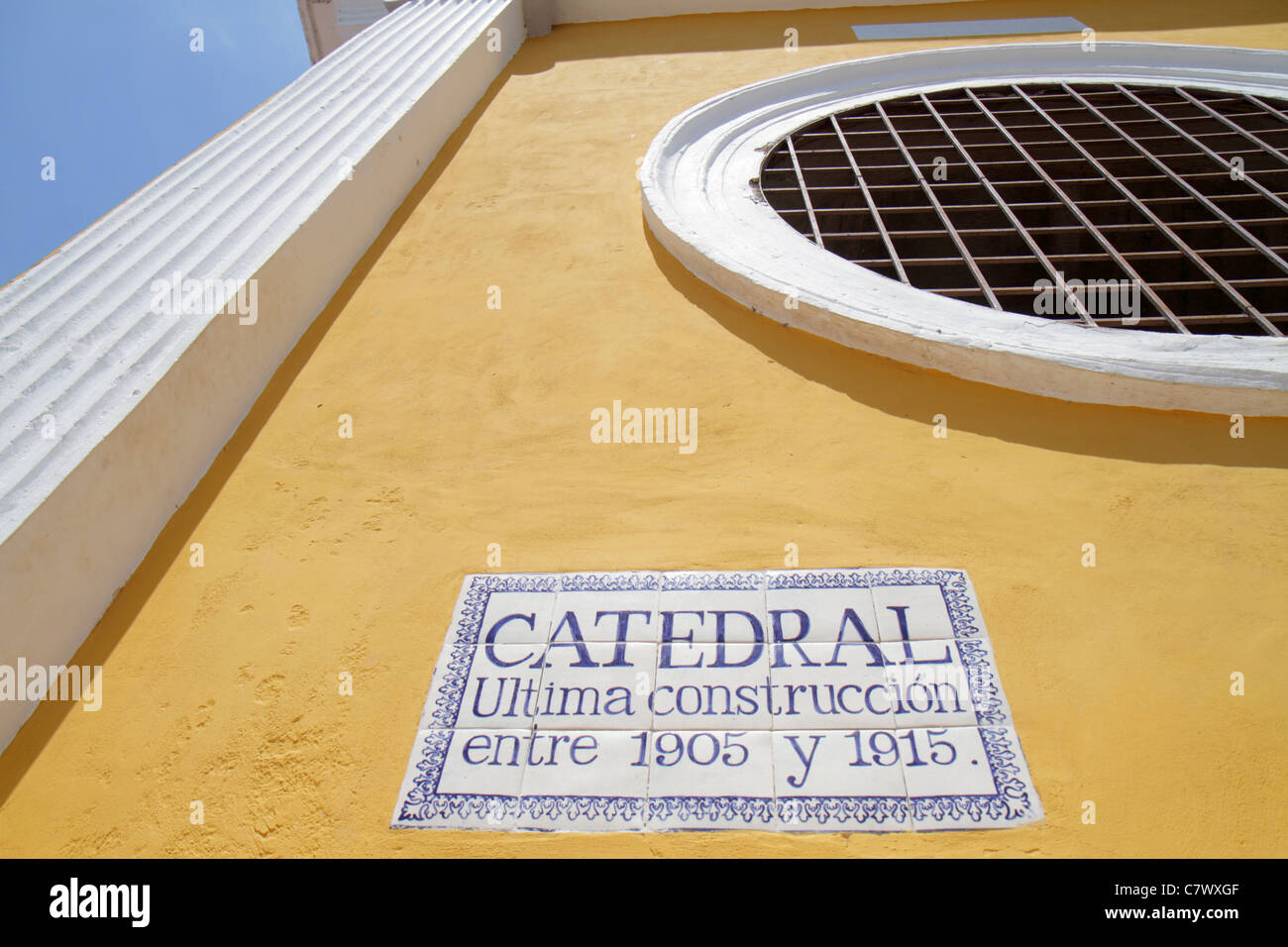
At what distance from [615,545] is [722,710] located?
24.7 inches

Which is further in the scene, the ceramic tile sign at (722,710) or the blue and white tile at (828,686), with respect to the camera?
the blue and white tile at (828,686)

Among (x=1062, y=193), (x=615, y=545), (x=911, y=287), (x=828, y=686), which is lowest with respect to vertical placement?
(x=828, y=686)

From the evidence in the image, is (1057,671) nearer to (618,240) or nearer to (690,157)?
(618,240)

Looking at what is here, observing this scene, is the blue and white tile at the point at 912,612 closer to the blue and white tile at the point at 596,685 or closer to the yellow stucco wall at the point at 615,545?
the yellow stucco wall at the point at 615,545

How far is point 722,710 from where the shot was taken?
2.03m

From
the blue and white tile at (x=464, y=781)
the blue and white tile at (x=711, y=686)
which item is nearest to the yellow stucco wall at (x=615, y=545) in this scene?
the blue and white tile at (x=464, y=781)

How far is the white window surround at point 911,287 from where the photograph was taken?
8.81ft

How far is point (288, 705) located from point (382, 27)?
5.00 m

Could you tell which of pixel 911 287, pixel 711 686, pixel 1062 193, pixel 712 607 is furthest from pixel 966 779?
pixel 1062 193

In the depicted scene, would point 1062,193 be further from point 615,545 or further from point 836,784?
point 836,784

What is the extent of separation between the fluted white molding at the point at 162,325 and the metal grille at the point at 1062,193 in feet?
6.47

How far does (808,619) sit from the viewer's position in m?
2.20

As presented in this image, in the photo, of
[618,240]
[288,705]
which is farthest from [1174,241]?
[288,705]

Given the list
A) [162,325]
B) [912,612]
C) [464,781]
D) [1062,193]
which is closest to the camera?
[464,781]
